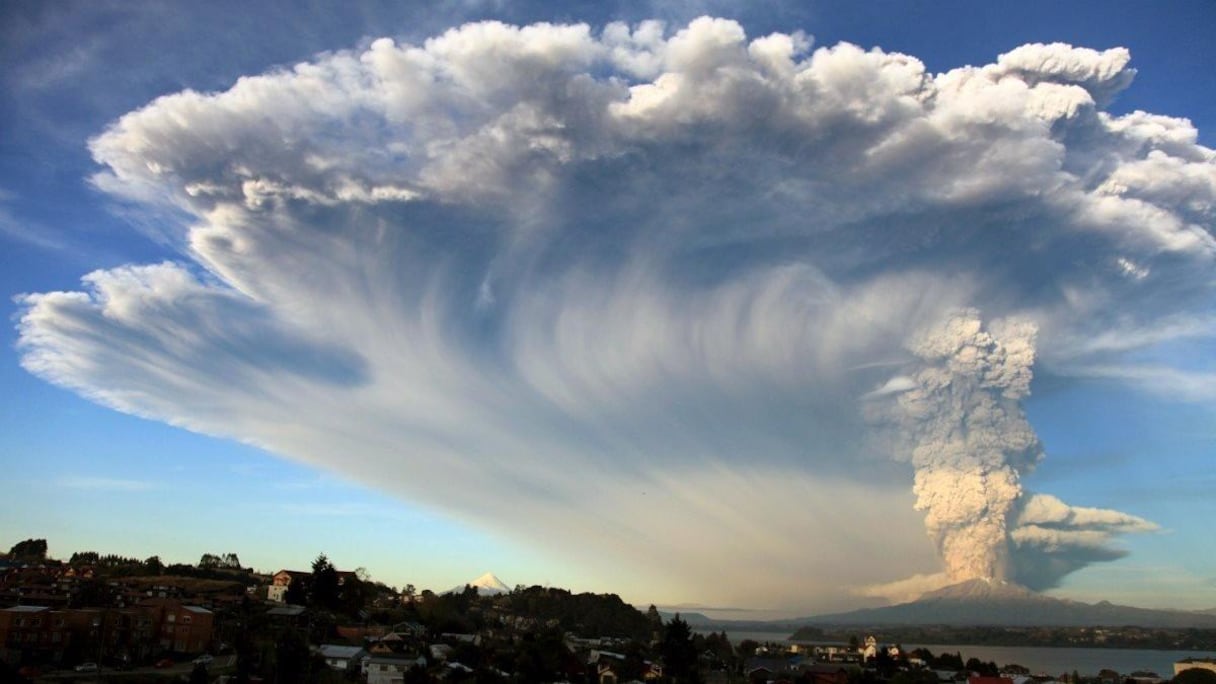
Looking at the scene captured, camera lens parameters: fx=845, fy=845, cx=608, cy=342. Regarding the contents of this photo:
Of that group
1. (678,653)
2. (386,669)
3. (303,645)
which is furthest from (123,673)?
(678,653)

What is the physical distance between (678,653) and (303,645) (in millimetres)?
22827

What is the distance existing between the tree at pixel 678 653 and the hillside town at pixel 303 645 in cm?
9

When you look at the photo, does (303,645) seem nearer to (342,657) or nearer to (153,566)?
(342,657)

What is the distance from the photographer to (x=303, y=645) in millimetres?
45969

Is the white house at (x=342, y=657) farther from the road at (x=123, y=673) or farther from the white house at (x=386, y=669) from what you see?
the road at (x=123, y=673)

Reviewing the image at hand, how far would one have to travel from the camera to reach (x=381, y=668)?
50094 millimetres

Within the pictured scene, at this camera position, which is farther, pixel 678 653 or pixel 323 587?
pixel 323 587

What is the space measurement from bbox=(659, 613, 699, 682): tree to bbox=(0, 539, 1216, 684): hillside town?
3.4 inches

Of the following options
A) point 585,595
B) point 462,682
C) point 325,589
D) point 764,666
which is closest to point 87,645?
point 462,682

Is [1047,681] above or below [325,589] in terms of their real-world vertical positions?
below

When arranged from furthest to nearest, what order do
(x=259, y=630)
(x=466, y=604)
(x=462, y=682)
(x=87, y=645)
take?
(x=466, y=604)
(x=259, y=630)
(x=87, y=645)
(x=462, y=682)

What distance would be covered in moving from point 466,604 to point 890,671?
65.5 metres

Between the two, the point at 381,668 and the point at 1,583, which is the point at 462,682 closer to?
the point at 381,668

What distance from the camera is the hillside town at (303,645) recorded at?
4534cm
